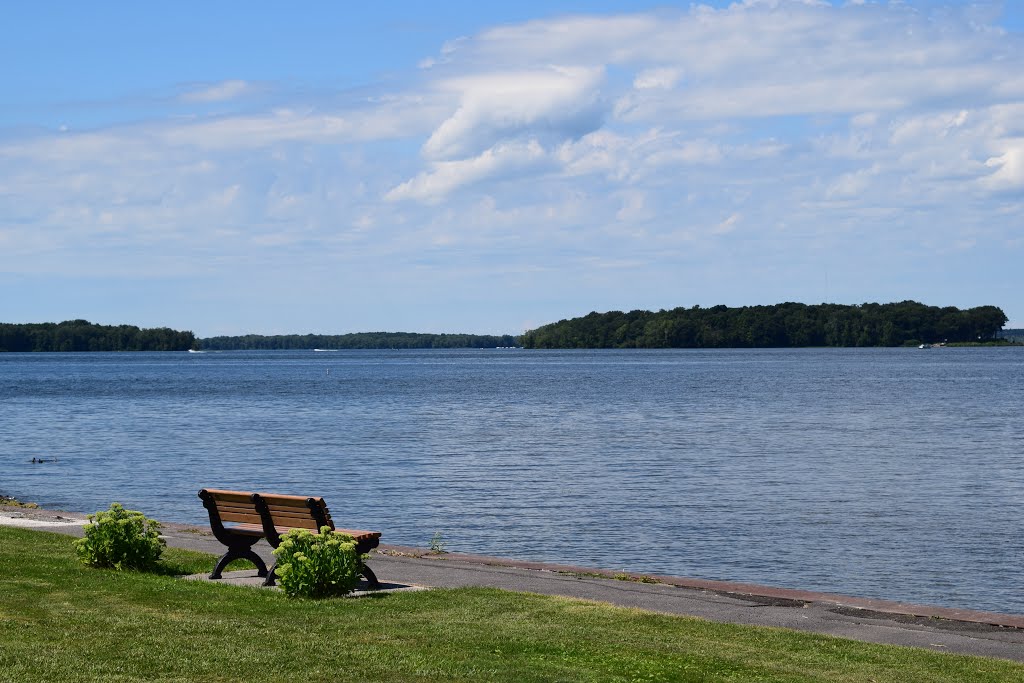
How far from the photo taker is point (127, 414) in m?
71.6

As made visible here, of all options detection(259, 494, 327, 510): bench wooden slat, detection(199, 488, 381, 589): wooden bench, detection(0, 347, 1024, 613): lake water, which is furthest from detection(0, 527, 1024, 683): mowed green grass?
detection(0, 347, 1024, 613): lake water

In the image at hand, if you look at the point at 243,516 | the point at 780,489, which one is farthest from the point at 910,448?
the point at 243,516

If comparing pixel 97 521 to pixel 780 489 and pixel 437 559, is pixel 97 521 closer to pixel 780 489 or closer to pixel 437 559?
pixel 437 559

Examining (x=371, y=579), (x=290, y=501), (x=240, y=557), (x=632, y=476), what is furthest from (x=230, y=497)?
(x=632, y=476)

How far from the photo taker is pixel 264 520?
1312 cm

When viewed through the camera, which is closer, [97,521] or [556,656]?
[556,656]

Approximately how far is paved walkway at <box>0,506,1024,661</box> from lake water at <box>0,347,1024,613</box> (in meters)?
5.58

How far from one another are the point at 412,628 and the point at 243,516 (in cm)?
362

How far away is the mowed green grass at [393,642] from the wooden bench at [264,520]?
0.82 meters

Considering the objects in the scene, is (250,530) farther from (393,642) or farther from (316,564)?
(393,642)

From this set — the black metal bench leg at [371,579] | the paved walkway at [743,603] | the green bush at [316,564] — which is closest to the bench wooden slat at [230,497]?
the paved walkway at [743,603]

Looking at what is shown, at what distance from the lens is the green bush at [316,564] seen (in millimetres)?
11961

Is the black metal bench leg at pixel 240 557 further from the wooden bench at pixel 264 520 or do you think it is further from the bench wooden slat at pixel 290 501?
the bench wooden slat at pixel 290 501

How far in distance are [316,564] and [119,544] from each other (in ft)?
9.51
